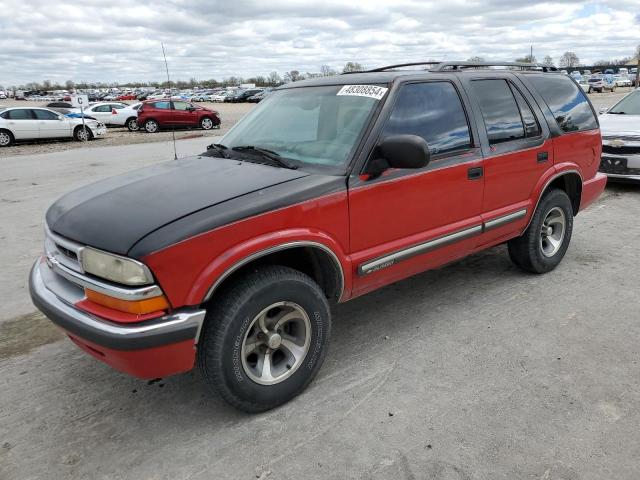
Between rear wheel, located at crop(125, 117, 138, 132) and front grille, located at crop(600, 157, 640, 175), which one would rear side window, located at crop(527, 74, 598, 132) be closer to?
front grille, located at crop(600, 157, 640, 175)

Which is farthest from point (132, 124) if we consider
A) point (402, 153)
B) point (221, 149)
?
point (402, 153)

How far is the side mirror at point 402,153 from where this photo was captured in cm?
297

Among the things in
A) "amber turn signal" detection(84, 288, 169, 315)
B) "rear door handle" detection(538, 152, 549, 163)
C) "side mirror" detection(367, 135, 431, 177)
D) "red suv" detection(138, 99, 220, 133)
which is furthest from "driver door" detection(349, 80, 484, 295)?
"red suv" detection(138, 99, 220, 133)

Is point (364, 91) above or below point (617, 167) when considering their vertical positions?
above

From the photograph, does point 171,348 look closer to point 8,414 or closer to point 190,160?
point 8,414

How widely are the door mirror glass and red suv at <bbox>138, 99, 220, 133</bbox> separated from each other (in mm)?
22130

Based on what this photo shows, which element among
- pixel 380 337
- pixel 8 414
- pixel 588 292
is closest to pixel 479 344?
pixel 380 337

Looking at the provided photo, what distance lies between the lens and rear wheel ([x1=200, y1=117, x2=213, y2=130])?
25047 millimetres

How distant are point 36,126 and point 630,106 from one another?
19.2 m

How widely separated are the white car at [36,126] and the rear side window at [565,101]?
19517mm

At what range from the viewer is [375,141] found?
3197 millimetres

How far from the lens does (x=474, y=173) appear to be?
3787 mm

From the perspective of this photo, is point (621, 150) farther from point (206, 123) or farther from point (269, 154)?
point (206, 123)

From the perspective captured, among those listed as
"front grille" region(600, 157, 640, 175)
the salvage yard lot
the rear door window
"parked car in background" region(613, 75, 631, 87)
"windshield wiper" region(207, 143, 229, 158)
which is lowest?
"parked car in background" region(613, 75, 631, 87)
